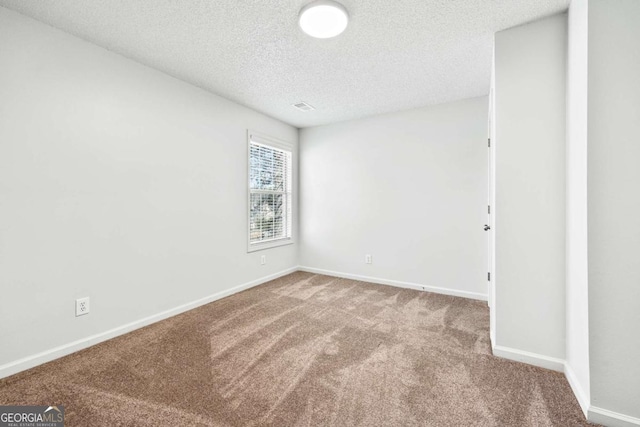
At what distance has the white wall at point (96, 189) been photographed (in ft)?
6.20

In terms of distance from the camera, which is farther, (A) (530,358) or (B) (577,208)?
(A) (530,358)

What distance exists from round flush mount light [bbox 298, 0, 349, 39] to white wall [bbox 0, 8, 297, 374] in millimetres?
1715

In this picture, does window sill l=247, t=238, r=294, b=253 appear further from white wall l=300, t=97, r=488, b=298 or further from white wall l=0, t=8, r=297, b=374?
white wall l=0, t=8, r=297, b=374

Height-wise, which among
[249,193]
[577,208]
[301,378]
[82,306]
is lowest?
[301,378]

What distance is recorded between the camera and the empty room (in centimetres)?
144

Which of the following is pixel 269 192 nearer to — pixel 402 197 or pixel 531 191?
pixel 402 197

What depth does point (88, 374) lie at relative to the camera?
6.07 feet

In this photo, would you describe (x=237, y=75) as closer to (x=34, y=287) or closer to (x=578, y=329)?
(x=34, y=287)

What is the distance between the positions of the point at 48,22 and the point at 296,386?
3.09 m

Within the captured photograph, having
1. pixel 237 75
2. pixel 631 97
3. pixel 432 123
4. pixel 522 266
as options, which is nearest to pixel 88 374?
pixel 237 75

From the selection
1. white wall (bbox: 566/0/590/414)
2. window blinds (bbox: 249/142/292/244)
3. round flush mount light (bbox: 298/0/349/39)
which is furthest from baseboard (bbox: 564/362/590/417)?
window blinds (bbox: 249/142/292/244)

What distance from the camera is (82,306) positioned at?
7.22 feet

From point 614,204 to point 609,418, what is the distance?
1.08m

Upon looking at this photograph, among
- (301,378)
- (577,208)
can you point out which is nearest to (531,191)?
(577,208)
